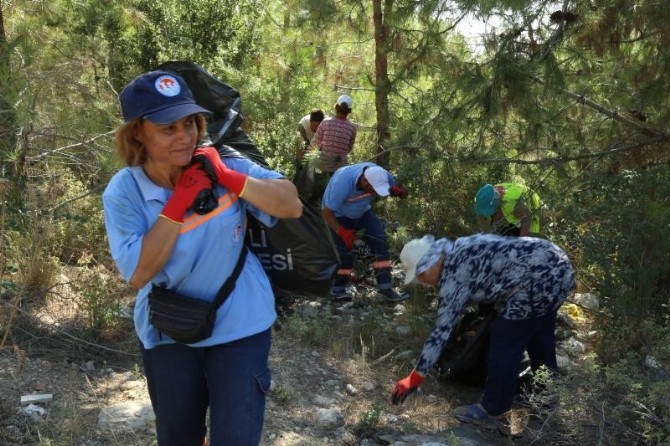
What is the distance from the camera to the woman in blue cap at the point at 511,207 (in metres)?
5.18

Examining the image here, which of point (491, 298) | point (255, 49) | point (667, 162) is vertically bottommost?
point (491, 298)

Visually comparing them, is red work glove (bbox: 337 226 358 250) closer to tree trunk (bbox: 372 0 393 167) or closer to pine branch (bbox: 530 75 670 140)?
tree trunk (bbox: 372 0 393 167)

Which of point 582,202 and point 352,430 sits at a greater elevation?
point 582,202

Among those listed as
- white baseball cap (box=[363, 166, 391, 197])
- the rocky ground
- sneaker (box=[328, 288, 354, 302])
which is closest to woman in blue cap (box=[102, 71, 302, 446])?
the rocky ground

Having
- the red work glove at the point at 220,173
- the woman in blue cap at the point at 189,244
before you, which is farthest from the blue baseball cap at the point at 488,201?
the red work glove at the point at 220,173

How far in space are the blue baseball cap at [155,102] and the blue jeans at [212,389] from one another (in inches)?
28.2

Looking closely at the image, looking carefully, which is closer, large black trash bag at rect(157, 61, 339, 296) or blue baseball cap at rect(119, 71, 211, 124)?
blue baseball cap at rect(119, 71, 211, 124)

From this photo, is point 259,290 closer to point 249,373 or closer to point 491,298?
point 249,373

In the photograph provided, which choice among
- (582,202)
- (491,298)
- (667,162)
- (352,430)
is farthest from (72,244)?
(667,162)

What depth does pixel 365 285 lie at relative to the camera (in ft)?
22.3

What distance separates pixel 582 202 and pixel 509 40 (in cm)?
127

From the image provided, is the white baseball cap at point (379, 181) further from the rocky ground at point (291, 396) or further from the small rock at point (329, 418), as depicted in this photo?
the small rock at point (329, 418)

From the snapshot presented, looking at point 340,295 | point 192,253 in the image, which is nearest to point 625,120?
point 340,295

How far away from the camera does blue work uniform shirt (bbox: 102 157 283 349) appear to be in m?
2.17
